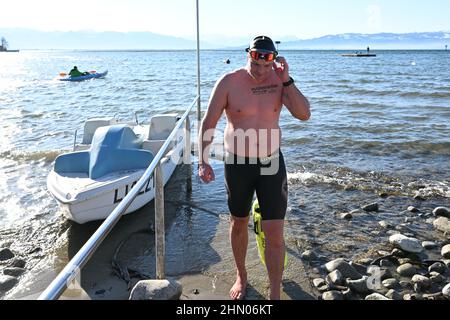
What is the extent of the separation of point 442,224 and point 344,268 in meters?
2.30

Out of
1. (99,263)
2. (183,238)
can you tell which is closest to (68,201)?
(99,263)

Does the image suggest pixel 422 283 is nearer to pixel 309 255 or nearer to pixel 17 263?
pixel 309 255

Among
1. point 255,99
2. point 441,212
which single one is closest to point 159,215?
point 255,99

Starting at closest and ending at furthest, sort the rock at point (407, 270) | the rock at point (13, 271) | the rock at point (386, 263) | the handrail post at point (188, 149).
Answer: the rock at point (407, 270), the rock at point (386, 263), the rock at point (13, 271), the handrail post at point (188, 149)

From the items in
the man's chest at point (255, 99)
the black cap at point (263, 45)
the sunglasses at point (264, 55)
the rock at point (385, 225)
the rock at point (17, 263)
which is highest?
the black cap at point (263, 45)

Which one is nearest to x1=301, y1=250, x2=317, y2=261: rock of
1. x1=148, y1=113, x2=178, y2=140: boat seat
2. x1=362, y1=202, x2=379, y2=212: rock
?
x1=362, y1=202, x2=379, y2=212: rock

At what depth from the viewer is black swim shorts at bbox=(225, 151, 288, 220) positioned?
3.40m

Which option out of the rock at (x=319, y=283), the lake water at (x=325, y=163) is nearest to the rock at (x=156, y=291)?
the lake water at (x=325, y=163)

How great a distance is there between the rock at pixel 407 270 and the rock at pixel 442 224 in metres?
1.53

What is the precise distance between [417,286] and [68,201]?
4.19 m

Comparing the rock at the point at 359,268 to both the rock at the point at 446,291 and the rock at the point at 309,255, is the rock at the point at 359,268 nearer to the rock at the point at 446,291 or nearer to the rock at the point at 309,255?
the rock at the point at 309,255

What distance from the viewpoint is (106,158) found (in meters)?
6.40

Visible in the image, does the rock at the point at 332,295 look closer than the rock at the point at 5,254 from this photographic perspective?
Yes

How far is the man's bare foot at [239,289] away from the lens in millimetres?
3865
